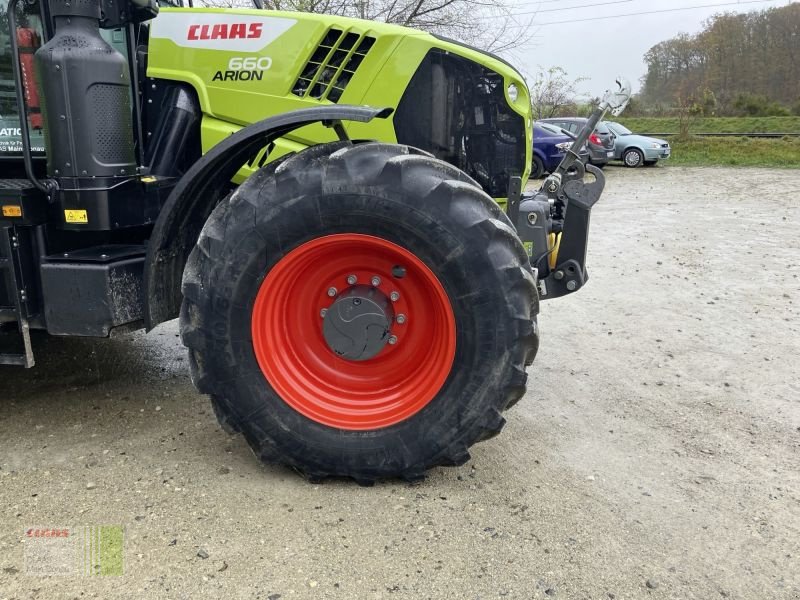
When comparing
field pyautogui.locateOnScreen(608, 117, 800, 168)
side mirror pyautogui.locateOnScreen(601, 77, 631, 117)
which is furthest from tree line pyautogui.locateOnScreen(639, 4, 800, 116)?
side mirror pyautogui.locateOnScreen(601, 77, 631, 117)

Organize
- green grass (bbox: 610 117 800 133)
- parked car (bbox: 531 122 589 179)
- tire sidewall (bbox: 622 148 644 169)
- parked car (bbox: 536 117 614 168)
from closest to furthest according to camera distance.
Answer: parked car (bbox: 531 122 589 179) < parked car (bbox: 536 117 614 168) < tire sidewall (bbox: 622 148 644 169) < green grass (bbox: 610 117 800 133)

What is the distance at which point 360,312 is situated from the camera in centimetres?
300

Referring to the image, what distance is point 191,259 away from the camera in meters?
2.89

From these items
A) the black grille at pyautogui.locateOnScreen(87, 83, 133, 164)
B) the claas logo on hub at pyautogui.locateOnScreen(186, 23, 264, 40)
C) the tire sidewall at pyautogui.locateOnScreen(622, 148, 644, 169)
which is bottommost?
the tire sidewall at pyautogui.locateOnScreen(622, 148, 644, 169)

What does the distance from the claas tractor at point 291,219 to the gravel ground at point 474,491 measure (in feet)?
0.99

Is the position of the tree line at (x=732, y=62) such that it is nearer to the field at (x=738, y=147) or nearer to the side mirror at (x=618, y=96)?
the field at (x=738, y=147)

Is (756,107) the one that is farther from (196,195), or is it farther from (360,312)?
(196,195)

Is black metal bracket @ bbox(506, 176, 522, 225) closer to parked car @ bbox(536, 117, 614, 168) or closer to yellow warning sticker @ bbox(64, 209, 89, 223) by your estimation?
yellow warning sticker @ bbox(64, 209, 89, 223)

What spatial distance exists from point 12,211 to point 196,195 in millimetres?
809

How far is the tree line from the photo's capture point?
41.0 metres

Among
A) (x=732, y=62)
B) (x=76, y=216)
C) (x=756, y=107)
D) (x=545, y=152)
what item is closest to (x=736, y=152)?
(x=545, y=152)

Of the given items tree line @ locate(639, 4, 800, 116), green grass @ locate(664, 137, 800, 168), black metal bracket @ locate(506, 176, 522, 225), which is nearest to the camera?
black metal bracket @ locate(506, 176, 522, 225)

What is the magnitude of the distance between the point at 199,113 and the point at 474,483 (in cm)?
226

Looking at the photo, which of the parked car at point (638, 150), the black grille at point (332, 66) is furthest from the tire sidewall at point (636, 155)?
the black grille at point (332, 66)
